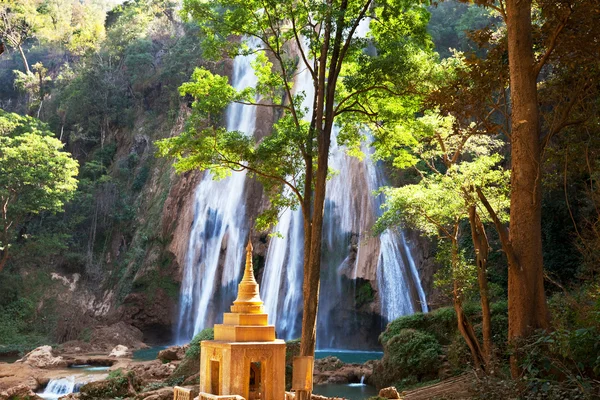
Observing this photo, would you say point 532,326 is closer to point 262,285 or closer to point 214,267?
point 262,285

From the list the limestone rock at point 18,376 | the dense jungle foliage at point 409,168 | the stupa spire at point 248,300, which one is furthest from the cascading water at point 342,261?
the stupa spire at point 248,300

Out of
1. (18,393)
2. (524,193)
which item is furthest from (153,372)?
(524,193)

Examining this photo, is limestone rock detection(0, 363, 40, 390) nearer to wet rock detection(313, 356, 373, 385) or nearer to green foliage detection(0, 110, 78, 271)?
wet rock detection(313, 356, 373, 385)

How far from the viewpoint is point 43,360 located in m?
26.5

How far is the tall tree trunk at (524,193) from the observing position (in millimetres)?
10234

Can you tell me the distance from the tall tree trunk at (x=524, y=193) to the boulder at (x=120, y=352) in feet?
71.4

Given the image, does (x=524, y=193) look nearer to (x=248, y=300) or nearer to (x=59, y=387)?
(x=248, y=300)

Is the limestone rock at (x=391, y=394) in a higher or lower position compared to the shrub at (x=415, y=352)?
lower

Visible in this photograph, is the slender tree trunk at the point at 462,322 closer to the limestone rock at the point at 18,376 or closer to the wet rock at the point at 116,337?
the limestone rock at the point at 18,376

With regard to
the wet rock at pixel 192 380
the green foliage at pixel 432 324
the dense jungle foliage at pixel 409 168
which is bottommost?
the wet rock at pixel 192 380

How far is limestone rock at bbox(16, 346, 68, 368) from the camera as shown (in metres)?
26.1

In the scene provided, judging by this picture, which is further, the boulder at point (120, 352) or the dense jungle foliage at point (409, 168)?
the boulder at point (120, 352)

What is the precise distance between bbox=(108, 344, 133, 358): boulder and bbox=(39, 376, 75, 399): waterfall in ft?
22.2

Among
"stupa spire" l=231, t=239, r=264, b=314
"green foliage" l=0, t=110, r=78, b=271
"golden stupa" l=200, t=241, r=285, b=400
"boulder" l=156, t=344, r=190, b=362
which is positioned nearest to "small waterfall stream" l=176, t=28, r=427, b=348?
"boulder" l=156, t=344, r=190, b=362
